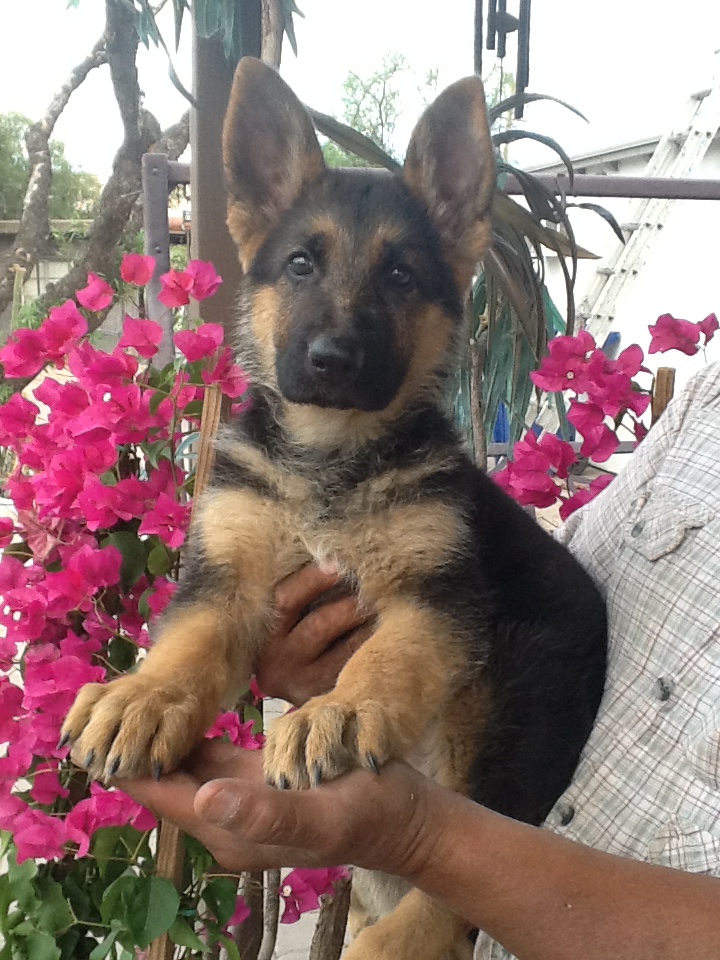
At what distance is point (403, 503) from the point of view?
63.6 inches

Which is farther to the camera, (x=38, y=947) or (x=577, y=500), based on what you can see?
(x=577, y=500)

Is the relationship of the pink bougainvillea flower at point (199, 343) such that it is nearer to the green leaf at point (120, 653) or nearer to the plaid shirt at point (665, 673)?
the green leaf at point (120, 653)

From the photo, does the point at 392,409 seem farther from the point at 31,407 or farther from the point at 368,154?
the point at 368,154

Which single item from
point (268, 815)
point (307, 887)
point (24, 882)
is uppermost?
point (268, 815)

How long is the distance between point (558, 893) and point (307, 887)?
1160mm

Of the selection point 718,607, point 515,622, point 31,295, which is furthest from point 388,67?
point 718,607

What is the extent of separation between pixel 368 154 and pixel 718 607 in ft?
5.21

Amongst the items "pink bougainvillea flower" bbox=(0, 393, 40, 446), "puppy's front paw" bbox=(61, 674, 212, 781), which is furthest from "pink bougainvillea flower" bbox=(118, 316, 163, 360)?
"puppy's front paw" bbox=(61, 674, 212, 781)

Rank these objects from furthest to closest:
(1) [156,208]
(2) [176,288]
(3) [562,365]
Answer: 1. (1) [156,208]
2. (3) [562,365]
3. (2) [176,288]

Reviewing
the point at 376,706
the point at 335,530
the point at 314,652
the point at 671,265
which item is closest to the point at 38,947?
the point at 314,652

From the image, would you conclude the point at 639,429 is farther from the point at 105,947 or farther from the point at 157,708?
the point at 105,947

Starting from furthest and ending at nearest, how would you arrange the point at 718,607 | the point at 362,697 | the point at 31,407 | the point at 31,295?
the point at 31,295 → the point at 31,407 → the point at 718,607 → the point at 362,697

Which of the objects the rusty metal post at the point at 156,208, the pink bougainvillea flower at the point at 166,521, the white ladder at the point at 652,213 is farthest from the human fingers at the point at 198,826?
the white ladder at the point at 652,213

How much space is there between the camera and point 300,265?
176cm
